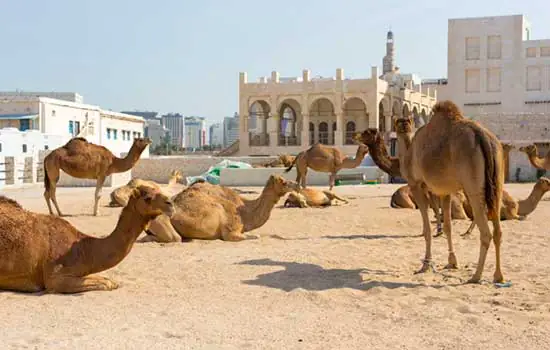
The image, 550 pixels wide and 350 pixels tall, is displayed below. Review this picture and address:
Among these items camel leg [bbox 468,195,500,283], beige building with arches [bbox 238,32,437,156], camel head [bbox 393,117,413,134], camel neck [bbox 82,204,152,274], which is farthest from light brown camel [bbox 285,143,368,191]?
beige building with arches [bbox 238,32,437,156]

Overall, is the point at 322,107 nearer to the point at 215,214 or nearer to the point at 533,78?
the point at 533,78

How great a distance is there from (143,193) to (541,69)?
50.2 m

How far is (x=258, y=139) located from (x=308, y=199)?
133 feet

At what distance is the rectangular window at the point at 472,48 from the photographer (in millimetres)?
51912

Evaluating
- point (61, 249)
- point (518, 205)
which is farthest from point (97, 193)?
point (518, 205)

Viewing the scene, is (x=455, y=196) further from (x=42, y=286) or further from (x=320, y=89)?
(x=320, y=89)

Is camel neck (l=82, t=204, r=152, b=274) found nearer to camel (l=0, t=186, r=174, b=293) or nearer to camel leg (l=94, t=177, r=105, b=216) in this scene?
camel (l=0, t=186, r=174, b=293)

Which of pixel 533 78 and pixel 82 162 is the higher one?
pixel 533 78

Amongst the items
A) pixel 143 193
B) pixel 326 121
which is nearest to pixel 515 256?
pixel 143 193

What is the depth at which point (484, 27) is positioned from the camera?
5153 cm

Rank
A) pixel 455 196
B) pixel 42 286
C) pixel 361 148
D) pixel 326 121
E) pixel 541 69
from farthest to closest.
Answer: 1. pixel 326 121
2. pixel 541 69
3. pixel 361 148
4. pixel 455 196
5. pixel 42 286

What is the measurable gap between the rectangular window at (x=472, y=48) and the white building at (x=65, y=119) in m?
26.7

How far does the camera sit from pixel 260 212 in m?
10.9

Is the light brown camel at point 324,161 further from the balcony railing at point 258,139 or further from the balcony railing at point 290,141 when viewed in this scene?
the balcony railing at point 258,139
